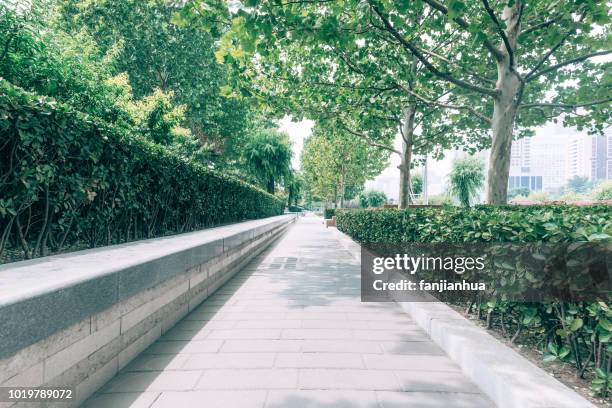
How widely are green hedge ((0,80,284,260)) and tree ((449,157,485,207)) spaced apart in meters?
37.1

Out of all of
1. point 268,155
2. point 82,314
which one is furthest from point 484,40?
point 268,155

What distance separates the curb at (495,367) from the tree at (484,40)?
4.72m

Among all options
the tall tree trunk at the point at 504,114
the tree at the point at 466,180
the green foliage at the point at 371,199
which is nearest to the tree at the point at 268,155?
the tree at the point at 466,180

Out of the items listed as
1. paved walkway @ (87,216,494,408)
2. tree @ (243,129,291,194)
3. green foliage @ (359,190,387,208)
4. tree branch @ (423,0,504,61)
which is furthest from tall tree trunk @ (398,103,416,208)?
green foliage @ (359,190,387,208)

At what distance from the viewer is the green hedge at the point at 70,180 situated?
3.67 m

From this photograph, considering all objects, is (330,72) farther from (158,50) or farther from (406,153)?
(158,50)

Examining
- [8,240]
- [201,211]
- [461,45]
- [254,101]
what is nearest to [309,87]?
[254,101]

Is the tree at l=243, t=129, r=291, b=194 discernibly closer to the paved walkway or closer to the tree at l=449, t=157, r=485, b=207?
the tree at l=449, t=157, r=485, b=207

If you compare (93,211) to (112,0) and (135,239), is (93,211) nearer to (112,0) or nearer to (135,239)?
(135,239)

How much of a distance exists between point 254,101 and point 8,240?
7.79 m

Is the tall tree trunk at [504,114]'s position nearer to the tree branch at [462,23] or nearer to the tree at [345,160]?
the tree branch at [462,23]

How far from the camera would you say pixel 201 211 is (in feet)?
33.3

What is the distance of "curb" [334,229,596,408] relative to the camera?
2.12 metres

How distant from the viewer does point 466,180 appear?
38.3 m
